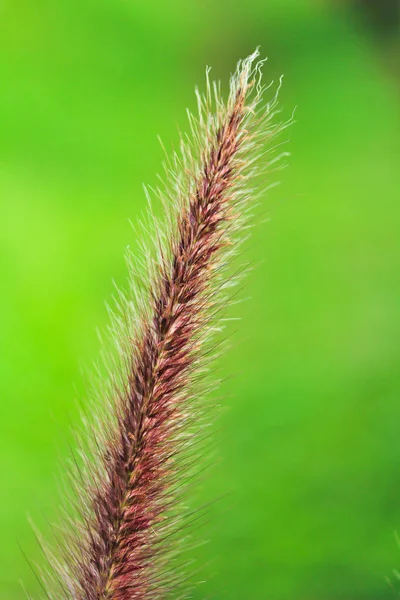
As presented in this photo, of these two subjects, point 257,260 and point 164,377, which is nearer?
point 164,377

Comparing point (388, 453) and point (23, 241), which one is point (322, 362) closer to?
point (388, 453)

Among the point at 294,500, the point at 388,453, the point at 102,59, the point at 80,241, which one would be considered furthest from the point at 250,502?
the point at 102,59

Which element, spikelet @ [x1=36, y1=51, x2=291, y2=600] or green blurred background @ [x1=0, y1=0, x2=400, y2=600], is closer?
spikelet @ [x1=36, y1=51, x2=291, y2=600]

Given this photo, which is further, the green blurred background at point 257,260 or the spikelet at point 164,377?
the green blurred background at point 257,260
